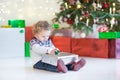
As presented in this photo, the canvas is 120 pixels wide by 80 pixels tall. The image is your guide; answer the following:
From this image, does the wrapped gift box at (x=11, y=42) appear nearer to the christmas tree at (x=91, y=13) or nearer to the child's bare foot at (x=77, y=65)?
the christmas tree at (x=91, y=13)

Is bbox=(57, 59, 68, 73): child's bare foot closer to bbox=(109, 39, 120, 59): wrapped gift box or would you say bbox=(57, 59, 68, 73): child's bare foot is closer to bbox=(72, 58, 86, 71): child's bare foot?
bbox=(72, 58, 86, 71): child's bare foot

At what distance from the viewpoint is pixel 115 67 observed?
1854 millimetres

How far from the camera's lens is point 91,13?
8.35 feet

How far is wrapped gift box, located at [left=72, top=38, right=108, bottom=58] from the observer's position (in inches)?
91.9

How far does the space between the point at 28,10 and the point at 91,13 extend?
95 cm

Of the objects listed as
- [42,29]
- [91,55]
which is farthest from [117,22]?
[42,29]

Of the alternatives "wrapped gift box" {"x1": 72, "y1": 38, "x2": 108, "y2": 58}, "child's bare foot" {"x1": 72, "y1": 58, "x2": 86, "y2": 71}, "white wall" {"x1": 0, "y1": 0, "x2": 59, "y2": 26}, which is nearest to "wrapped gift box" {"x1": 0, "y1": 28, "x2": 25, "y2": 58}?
"wrapped gift box" {"x1": 72, "y1": 38, "x2": 108, "y2": 58}

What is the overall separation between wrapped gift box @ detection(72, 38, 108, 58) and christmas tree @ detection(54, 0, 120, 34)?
12 cm

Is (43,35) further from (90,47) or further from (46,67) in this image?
(90,47)

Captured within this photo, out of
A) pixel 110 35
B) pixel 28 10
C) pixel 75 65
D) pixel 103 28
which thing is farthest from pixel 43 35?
pixel 28 10

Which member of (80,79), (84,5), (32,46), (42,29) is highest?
(84,5)

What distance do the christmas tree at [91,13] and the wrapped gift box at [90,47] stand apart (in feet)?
0.40

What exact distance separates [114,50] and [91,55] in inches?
9.1

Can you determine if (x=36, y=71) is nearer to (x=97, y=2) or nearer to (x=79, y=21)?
(x=79, y=21)
